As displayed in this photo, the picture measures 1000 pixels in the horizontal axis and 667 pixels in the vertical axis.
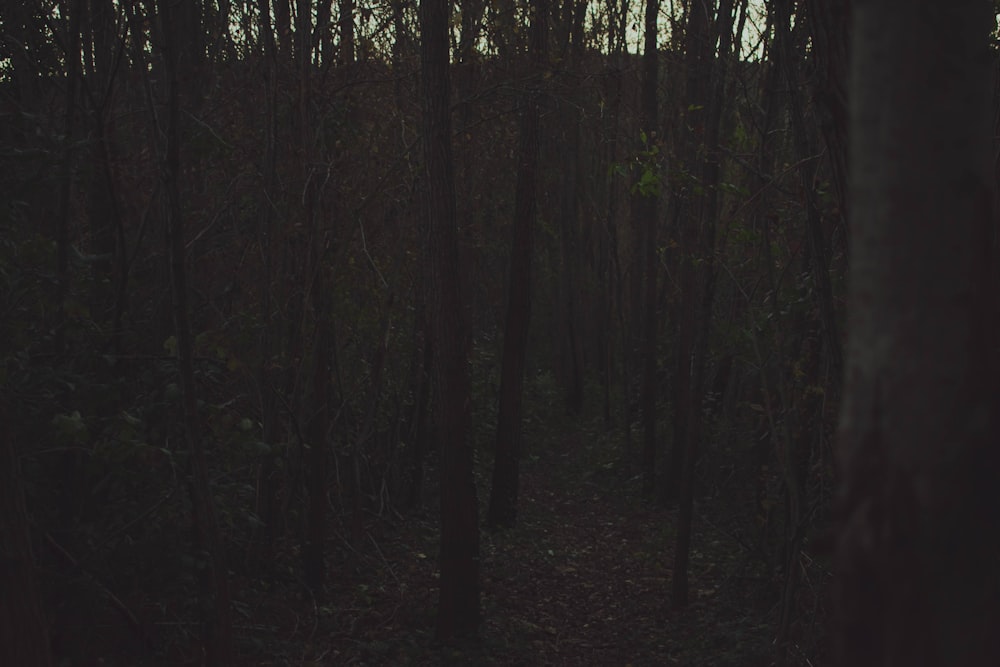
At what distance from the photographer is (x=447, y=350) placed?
8281 mm

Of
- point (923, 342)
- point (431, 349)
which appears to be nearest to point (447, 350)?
point (431, 349)

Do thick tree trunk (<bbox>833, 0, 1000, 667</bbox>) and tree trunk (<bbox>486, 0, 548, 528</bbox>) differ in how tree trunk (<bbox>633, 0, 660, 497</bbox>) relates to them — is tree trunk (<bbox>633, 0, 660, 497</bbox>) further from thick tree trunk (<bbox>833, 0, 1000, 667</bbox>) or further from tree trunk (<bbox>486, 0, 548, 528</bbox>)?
thick tree trunk (<bbox>833, 0, 1000, 667</bbox>)

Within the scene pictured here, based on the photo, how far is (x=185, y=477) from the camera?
19.8 ft

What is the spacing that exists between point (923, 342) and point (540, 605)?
902cm

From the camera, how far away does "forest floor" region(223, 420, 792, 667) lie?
8141 mm

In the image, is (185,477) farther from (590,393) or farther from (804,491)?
(590,393)

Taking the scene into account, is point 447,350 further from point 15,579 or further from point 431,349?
point 15,579

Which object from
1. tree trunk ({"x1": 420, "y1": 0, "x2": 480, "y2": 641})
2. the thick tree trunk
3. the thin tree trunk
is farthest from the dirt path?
the thick tree trunk

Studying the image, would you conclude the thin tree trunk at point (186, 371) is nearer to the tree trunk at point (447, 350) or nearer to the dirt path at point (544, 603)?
the dirt path at point (544, 603)

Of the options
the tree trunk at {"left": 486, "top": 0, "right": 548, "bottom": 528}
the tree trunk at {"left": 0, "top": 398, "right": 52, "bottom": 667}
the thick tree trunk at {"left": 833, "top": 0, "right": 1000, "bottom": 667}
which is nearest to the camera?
the thick tree trunk at {"left": 833, "top": 0, "right": 1000, "bottom": 667}

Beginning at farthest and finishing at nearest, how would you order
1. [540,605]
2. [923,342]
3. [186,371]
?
[540,605] < [186,371] < [923,342]

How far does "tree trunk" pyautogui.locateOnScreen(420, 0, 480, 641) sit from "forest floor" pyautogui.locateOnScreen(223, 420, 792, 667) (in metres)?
0.52

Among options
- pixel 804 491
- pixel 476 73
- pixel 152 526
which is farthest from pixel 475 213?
pixel 152 526

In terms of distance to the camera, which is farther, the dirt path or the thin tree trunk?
the dirt path
